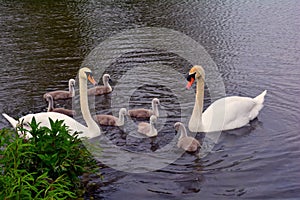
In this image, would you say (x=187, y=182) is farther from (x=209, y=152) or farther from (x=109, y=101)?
(x=109, y=101)

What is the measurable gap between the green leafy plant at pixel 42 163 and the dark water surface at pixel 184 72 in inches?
43.1

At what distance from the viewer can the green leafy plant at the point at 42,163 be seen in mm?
5012

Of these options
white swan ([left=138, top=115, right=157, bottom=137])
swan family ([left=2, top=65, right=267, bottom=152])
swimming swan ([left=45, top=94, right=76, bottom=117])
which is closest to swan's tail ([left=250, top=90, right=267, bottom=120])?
swan family ([left=2, top=65, right=267, bottom=152])

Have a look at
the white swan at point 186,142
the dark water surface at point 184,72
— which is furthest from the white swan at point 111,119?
the white swan at point 186,142

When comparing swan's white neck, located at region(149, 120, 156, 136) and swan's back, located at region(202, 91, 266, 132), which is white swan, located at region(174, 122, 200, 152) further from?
swan's back, located at region(202, 91, 266, 132)

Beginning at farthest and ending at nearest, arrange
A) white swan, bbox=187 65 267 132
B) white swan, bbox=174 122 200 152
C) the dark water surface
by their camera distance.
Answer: white swan, bbox=187 65 267 132
white swan, bbox=174 122 200 152
the dark water surface

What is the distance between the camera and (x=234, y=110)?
364 inches

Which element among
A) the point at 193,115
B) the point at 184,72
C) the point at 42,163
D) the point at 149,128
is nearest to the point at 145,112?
the point at 149,128

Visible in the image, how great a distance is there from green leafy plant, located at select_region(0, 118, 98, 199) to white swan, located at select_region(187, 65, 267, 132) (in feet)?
11.3

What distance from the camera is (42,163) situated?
18.7ft

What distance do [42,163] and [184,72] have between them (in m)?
7.52

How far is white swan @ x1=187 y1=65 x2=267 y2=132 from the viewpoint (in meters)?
9.17

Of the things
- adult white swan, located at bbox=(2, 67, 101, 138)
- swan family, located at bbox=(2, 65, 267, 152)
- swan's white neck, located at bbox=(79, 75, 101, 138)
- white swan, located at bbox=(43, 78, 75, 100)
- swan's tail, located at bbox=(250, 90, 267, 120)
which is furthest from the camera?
white swan, located at bbox=(43, 78, 75, 100)

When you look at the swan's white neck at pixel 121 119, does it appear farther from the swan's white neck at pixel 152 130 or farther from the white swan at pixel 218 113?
the white swan at pixel 218 113
